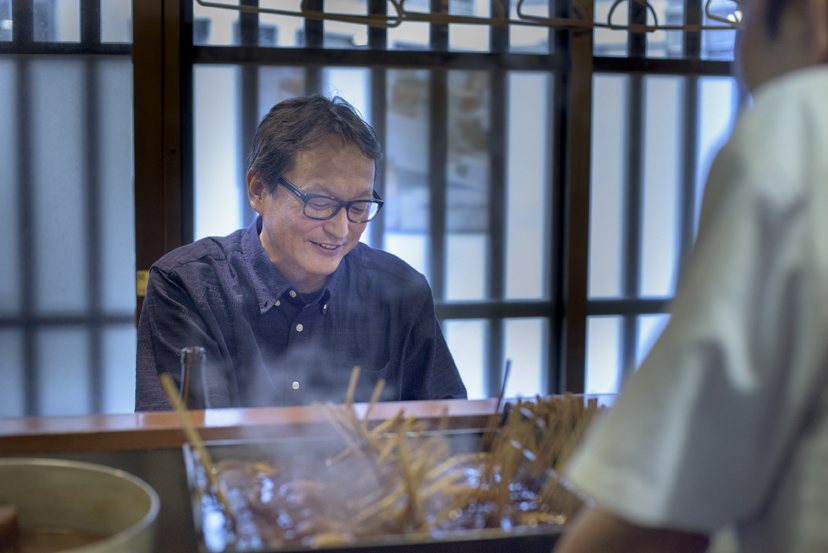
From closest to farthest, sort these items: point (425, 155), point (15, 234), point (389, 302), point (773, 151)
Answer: point (773, 151)
point (389, 302)
point (15, 234)
point (425, 155)

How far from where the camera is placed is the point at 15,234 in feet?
9.72

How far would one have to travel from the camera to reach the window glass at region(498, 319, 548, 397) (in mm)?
3447

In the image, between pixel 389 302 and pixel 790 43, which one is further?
pixel 389 302

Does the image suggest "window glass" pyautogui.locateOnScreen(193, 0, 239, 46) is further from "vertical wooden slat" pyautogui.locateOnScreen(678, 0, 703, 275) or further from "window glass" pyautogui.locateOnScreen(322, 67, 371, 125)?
"vertical wooden slat" pyautogui.locateOnScreen(678, 0, 703, 275)

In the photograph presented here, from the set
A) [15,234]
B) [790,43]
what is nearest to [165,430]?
[790,43]

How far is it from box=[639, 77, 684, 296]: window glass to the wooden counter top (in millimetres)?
2763

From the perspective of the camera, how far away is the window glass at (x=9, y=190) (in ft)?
9.52

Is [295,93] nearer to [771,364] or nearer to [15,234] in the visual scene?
[15,234]

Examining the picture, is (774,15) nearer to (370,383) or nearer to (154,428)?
(154,428)

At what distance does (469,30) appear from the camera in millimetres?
3248

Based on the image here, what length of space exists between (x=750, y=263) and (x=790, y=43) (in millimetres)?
200

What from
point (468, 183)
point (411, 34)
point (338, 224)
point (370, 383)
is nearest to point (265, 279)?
point (338, 224)

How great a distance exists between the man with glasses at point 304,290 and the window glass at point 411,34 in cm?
136

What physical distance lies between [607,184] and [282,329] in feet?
7.21
